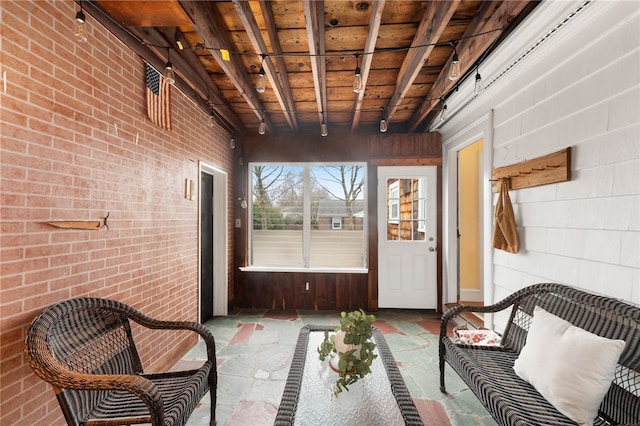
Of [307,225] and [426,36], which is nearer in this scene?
[426,36]

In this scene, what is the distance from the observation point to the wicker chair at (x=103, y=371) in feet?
4.16

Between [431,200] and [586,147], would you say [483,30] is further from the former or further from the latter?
[431,200]

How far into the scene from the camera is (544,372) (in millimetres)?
1530

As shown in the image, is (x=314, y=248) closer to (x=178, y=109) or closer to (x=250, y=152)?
(x=250, y=152)

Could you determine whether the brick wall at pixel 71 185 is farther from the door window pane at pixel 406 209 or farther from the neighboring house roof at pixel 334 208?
the door window pane at pixel 406 209

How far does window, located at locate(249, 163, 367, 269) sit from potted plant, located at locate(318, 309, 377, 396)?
2542 millimetres

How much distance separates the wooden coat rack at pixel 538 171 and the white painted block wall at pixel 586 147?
46 mm

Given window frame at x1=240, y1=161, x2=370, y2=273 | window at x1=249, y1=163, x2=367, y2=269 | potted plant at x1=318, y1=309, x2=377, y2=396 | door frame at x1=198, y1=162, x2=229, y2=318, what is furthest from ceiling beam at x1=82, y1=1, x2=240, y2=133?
potted plant at x1=318, y1=309, x2=377, y2=396

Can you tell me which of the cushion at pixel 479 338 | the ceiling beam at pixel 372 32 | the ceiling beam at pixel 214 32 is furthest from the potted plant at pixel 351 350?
the ceiling beam at pixel 214 32

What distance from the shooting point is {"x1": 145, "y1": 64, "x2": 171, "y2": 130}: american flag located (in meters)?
2.34

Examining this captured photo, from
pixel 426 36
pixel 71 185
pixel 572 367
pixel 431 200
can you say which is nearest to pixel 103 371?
pixel 71 185

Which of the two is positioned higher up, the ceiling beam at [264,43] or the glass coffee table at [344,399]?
the ceiling beam at [264,43]

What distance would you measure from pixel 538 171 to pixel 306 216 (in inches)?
114

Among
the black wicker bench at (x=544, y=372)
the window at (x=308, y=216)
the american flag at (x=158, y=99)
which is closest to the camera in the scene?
the black wicker bench at (x=544, y=372)
